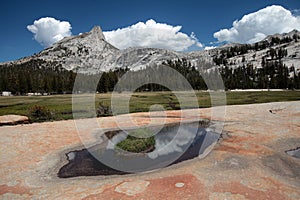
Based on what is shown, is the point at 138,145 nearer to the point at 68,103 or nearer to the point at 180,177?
the point at 180,177

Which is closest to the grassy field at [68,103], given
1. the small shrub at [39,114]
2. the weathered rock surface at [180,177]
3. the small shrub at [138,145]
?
the small shrub at [39,114]

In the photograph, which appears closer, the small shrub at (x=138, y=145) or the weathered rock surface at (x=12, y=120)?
the small shrub at (x=138, y=145)

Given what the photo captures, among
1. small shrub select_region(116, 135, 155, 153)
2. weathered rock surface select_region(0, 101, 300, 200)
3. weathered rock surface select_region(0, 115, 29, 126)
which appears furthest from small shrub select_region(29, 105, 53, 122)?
small shrub select_region(116, 135, 155, 153)

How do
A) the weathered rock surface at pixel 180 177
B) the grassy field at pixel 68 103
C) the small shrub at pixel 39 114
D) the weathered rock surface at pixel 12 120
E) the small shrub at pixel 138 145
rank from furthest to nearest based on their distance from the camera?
the grassy field at pixel 68 103 → the small shrub at pixel 39 114 → the weathered rock surface at pixel 12 120 → the small shrub at pixel 138 145 → the weathered rock surface at pixel 180 177

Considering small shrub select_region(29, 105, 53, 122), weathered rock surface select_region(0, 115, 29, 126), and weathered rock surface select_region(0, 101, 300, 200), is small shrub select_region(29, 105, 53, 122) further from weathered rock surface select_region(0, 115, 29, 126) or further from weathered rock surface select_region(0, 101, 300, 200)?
weathered rock surface select_region(0, 101, 300, 200)

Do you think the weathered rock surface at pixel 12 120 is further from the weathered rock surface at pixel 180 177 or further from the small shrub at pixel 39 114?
the weathered rock surface at pixel 180 177

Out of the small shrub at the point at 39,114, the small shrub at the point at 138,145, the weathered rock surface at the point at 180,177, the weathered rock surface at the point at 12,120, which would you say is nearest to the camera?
the weathered rock surface at the point at 180,177

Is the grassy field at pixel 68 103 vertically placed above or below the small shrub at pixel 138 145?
above

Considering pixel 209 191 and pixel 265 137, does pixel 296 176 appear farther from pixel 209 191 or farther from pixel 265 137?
pixel 265 137

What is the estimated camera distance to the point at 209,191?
39.2 feet

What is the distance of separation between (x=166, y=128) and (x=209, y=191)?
20108 mm

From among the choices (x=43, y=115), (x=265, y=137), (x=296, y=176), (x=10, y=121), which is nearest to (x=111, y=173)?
(x=296, y=176)

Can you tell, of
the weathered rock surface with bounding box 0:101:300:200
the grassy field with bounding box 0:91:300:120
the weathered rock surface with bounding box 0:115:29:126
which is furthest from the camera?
the grassy field with bounding box 0:91:300:120

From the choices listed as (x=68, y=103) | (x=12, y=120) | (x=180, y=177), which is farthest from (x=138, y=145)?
(x=68, y=103)
